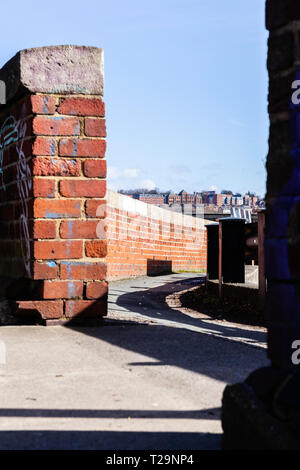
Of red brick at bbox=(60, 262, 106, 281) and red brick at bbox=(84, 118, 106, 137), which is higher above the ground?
red brick at bbox=(84, 118, 106, 137)

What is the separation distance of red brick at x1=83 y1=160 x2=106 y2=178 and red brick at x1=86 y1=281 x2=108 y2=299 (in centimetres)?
66

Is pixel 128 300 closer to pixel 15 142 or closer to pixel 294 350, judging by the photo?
pixel 15 142

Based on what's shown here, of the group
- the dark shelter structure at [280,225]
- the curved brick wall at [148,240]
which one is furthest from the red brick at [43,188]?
the curved brick wall at [148,240]

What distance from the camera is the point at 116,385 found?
8.19ft

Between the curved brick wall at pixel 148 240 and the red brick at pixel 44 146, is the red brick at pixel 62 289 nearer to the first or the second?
the red brick at pixel 44 146

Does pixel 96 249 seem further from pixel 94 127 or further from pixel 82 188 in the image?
pixel 94 127

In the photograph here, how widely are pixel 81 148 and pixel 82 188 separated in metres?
0.25

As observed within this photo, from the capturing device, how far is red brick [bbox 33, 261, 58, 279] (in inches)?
151

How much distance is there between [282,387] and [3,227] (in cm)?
344

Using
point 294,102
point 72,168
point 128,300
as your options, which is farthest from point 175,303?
point 294,102

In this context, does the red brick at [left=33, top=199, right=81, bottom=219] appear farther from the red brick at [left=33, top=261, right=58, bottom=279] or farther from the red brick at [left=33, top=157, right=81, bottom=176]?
the red brick at [left=33, top=261, right=58, bottom=279]

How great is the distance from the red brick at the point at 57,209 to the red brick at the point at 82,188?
6cm

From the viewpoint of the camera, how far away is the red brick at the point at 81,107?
12.8 ft

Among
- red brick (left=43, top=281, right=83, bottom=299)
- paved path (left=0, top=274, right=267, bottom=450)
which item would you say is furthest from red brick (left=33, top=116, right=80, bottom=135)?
paved path (left=0, top=274, right=267, bottom=450)
